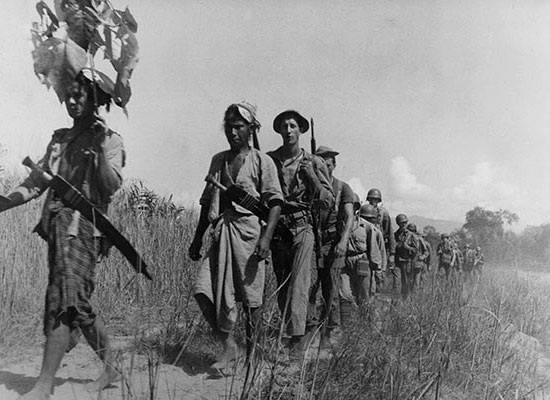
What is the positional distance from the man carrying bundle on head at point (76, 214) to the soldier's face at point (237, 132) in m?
0.93

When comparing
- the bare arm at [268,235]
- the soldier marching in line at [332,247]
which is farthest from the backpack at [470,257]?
the bare arm at [268,235]

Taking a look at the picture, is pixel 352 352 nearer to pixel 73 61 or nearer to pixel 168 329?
pixel 168 329

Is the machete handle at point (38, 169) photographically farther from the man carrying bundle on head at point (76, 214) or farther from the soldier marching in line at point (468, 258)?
the soldier marching in line at point (468, 258)

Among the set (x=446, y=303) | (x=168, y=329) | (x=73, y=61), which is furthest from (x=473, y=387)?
(x=73, y=61)

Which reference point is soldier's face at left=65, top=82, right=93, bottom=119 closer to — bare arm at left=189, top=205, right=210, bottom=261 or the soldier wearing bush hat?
bare arm at left=189, top=205, right=210, bottom=261

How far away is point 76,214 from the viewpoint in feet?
7.88

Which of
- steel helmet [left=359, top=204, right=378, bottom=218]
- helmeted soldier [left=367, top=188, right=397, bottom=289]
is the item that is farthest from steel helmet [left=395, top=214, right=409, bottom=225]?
steel helmet [left=359, top=204, right=378, bottom=218]

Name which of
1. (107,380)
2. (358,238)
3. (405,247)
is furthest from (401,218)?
(107,380)

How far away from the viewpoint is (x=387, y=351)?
105 inches

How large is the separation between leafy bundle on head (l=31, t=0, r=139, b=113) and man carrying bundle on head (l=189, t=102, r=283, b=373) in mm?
958

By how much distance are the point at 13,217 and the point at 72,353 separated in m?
1.87

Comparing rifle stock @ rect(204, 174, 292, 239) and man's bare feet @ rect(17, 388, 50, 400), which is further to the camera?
rifle stock @ rect(204, 174, 292, 239)

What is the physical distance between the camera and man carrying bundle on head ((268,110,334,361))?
3666 millimetres

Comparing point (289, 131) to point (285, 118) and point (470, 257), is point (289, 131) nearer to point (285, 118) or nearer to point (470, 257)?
point (285, 118)
